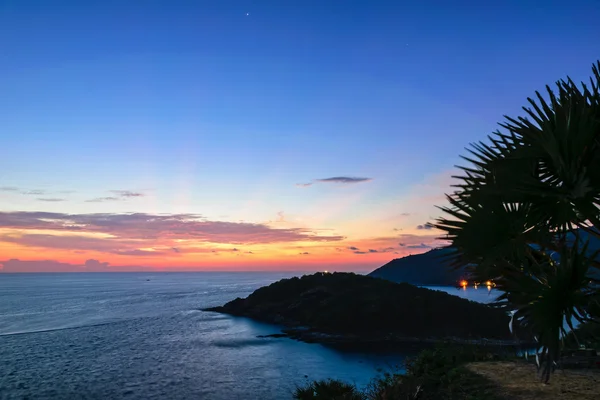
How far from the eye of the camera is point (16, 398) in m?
34.0

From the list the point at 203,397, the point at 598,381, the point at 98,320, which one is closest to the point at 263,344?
the point at 203,397

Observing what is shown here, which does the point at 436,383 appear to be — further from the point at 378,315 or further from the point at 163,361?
the point at 378,315

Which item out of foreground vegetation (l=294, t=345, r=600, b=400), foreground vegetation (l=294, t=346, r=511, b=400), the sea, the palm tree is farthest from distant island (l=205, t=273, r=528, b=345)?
the palm tree

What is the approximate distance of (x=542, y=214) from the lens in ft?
24.1

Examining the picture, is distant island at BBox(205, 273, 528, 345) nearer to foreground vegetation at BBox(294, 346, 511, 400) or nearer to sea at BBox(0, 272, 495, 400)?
sea at BBox(0, 272, 495, 400)

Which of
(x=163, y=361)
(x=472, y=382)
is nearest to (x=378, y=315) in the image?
(x=163, y=361)

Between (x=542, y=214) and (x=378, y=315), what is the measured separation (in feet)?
220

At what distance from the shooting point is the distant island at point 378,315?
65.1 m

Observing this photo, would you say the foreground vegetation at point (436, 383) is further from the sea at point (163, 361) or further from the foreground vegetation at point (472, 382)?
the sea at point (163, 361)

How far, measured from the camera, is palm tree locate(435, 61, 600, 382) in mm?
6254

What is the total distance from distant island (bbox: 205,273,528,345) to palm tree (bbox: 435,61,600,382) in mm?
57010

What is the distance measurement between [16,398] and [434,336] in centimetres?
5592

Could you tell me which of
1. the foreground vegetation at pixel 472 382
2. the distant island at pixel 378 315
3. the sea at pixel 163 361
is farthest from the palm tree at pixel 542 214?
the distant island at pixel 378 315

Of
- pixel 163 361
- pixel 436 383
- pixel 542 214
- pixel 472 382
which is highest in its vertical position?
pixel 542 214
